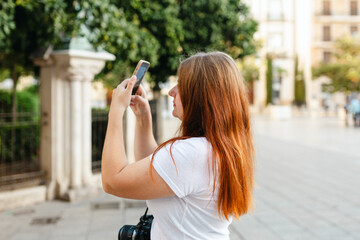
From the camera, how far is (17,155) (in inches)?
351

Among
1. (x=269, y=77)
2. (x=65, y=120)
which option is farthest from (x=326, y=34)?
(x=65, y=120)

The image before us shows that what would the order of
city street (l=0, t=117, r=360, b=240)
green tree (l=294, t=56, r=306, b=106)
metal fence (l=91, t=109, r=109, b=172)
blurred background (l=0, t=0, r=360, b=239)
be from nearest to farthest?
city street (l=0, t=117, r=360, b=240) < blurred background (l=0, t=0, r=360, b=239) < metal fence (l=91, t=109, r=109, b=172) < green tree (l=294, t=56, r=306, b=106)

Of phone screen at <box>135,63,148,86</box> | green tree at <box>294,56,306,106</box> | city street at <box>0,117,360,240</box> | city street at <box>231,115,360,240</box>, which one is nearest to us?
phone screen at <box>135,63,148,86</box>

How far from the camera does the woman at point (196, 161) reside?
140cm

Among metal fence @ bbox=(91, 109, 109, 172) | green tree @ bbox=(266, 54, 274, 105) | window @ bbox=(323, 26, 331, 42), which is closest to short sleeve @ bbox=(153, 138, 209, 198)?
metal fence @ bbox=(91, 109, 109, 172)

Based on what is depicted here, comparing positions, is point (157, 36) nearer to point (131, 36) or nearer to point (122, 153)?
point (131, 36)

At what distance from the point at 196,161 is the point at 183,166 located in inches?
2.1

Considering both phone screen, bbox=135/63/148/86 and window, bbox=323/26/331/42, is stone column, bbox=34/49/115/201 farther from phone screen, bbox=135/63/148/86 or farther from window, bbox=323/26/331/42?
window, bbox=323/26/331/42

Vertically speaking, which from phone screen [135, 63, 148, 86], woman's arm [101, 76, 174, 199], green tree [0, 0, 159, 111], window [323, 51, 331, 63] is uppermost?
window [323, 51, 331, 63]

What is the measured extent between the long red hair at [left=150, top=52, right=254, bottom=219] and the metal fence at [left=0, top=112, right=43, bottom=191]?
5.00 metres

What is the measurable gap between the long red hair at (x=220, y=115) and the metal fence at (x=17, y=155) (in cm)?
500

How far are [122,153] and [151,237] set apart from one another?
375 millimetres

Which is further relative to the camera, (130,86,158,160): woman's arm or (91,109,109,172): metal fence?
(91,109,109,172): metal fence

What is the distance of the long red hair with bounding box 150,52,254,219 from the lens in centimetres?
145
